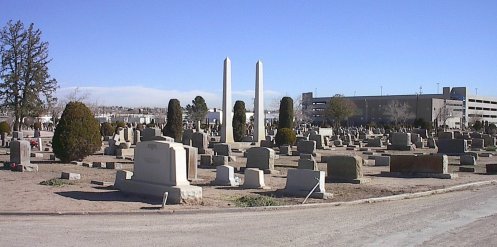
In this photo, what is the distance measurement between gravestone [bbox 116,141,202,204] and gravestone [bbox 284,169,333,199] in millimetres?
2868

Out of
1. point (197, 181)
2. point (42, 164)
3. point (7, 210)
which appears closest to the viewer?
point (7, 210)

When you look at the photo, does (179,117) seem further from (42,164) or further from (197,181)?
(197,181)

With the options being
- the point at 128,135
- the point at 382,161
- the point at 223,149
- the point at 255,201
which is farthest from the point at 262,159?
the point at 128,135

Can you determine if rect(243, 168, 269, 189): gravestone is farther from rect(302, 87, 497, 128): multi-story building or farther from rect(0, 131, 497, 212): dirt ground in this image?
rect(302, 87, 497, 128): multi-story building

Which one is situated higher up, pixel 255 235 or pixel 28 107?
pixel 28 107

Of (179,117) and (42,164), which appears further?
(179,117)

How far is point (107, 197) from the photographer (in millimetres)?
13953

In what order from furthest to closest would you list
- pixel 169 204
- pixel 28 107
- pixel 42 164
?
1. pixel 28 107
2. pixel 42 164
3. pixel 169 204

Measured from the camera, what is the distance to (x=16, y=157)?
21078 millimetres

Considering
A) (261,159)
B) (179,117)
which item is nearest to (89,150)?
(261,159)

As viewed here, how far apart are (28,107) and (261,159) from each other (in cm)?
3917

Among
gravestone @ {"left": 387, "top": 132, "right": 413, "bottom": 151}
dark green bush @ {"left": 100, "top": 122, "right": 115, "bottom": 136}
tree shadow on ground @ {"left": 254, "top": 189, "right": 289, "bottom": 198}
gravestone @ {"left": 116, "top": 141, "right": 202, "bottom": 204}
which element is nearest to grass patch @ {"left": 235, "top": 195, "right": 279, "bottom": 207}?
tree shadow on ground @ {"left": 254, "top": 189, "right": 289, "bottom": 198}

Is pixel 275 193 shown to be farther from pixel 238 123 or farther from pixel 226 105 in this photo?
pixel 238 123

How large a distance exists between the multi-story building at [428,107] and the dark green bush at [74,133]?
8648 centimetres
